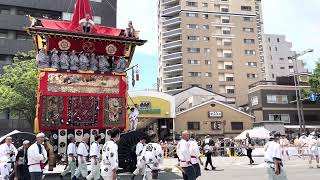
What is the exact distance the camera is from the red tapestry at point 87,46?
1557 centimetres

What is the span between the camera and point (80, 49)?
16109 millimetres

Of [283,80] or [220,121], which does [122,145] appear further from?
[283,80]

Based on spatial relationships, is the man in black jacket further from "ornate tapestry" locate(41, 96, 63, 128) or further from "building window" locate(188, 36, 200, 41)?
"building window" locate(188, 36, 200, 41)

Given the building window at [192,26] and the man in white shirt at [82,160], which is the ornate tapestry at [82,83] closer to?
the man in white shirt at [82,160]

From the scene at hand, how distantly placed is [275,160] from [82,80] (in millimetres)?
9323

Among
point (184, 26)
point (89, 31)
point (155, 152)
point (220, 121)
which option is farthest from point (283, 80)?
point (155, 152)

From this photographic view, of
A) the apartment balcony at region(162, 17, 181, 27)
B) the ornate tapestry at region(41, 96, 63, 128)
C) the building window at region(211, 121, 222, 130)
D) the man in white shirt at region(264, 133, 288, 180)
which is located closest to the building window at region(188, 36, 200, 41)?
the apartment balcony at region(162, 17, 181, 27)

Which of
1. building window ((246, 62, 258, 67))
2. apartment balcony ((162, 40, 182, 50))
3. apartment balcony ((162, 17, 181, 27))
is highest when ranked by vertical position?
apartment balcony ((162, 17, 181, 27))

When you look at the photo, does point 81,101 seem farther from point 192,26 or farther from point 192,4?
point 192,4

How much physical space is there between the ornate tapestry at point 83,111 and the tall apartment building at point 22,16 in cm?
2726

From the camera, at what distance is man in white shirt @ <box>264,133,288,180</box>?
9.21 metres

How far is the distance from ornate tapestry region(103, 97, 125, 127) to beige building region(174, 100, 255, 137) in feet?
105

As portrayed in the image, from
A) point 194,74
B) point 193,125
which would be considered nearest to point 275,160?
point 193,125

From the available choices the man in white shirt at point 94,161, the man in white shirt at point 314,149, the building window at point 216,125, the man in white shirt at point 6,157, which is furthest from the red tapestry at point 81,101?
the building window at point 216,125
